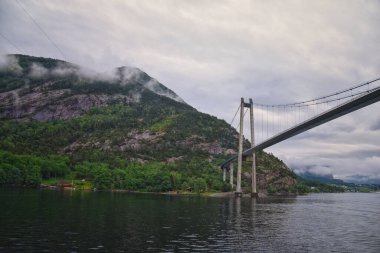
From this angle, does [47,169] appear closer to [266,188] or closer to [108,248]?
[266,188]

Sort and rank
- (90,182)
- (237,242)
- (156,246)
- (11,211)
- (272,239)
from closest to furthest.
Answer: (156,246) → (237,242) → (272,239) → (11,211) → (90,182)

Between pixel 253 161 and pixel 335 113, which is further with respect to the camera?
pixel 253 161

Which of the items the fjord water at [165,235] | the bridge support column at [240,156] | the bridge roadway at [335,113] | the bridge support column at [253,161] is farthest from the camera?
the bridge support column at [253,161]

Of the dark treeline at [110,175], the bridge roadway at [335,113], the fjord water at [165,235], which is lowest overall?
the fjord water at [165,235]

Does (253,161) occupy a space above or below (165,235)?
above

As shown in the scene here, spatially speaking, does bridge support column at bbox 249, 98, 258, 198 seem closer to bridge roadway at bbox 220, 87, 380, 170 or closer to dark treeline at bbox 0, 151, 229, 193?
dark treeline at bbox 0, 151, 229, 193

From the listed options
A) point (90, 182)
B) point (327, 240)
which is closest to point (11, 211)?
point (327, 240)

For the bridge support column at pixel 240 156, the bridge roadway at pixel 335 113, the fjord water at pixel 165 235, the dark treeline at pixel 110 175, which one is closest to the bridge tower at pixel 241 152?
the bridge support column at pixel 240 156

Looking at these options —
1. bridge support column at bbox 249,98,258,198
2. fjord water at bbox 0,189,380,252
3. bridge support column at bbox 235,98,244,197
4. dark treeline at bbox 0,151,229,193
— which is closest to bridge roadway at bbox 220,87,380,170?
bridge support column at bbox 249,98,258,198

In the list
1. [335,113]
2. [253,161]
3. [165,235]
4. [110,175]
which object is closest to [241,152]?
[253,161]

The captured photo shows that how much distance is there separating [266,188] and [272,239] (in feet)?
505

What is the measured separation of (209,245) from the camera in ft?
108

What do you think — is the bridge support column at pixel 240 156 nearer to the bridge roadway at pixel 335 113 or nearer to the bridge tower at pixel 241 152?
the bridge tower at pixel 241 152

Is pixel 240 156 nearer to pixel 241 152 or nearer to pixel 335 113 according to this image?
pixel 241 152
